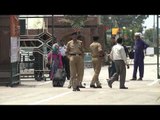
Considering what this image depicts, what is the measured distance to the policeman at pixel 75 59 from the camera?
14.2 m

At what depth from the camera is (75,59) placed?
14203mm

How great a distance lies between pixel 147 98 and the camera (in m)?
12.4

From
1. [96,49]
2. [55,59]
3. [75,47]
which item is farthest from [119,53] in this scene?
[55,59]

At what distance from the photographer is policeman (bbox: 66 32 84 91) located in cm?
1420

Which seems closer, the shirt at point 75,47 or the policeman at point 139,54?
the shirt at point 75,47

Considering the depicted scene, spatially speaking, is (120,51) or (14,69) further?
(14,69)

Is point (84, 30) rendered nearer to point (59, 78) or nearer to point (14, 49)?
point (14, 49)

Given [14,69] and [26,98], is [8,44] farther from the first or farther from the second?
[26,98]

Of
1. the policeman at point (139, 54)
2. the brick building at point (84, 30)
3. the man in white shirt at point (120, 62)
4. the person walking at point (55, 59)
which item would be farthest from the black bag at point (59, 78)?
the brick building at point (84, 30)

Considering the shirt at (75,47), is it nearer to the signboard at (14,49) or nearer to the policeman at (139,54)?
the signboard at (14,49)

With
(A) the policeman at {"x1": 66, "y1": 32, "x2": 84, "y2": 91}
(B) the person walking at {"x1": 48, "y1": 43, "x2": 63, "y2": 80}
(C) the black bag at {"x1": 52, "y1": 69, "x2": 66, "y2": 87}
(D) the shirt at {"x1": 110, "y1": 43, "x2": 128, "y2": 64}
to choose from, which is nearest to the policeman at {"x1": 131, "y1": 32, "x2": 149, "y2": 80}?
(B) the person walking at {"x1": 48, "y1": 43, "x2": 63, "y2": 80}

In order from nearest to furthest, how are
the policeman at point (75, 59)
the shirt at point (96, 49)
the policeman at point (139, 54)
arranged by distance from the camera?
the policeman at point (75, 59), the shirt at point (96, 49), the policeman at point (139, 54)
